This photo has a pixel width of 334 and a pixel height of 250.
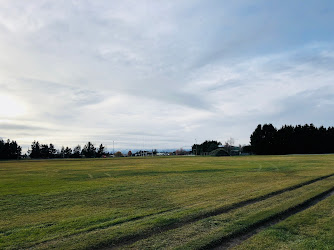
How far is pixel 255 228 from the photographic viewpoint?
7422mm

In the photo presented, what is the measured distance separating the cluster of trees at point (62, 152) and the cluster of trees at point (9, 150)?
703 centimetres

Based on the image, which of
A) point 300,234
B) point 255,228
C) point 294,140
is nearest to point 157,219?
point 255,228

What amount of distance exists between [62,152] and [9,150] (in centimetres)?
2358

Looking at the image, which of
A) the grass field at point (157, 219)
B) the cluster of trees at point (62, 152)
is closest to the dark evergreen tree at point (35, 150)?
the cluster of trees at point (62, 152)

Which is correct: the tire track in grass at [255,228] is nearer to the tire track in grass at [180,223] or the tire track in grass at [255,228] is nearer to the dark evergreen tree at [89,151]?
the tire track in grass at [180,223]

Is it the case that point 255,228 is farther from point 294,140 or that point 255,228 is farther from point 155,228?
point 294,140

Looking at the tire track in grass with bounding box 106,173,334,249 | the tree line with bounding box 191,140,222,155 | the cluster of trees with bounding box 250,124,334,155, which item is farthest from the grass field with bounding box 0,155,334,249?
the tree line with bounding box 191,140,222,155

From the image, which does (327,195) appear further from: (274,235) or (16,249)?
(16,249)

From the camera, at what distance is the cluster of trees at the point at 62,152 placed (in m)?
116

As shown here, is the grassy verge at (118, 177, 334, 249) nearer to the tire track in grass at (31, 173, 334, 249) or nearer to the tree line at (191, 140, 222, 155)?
the tire track in grass at (31, 173, 334, 249)

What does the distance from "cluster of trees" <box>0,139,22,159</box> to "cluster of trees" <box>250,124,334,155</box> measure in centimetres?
10115

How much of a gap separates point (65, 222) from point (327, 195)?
1161cm

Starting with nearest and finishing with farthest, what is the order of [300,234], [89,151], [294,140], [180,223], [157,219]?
[300,234] < [180,223] < [157,219] < [294,140] < [89,151]

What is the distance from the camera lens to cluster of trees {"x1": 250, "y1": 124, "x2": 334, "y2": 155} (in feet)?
326
